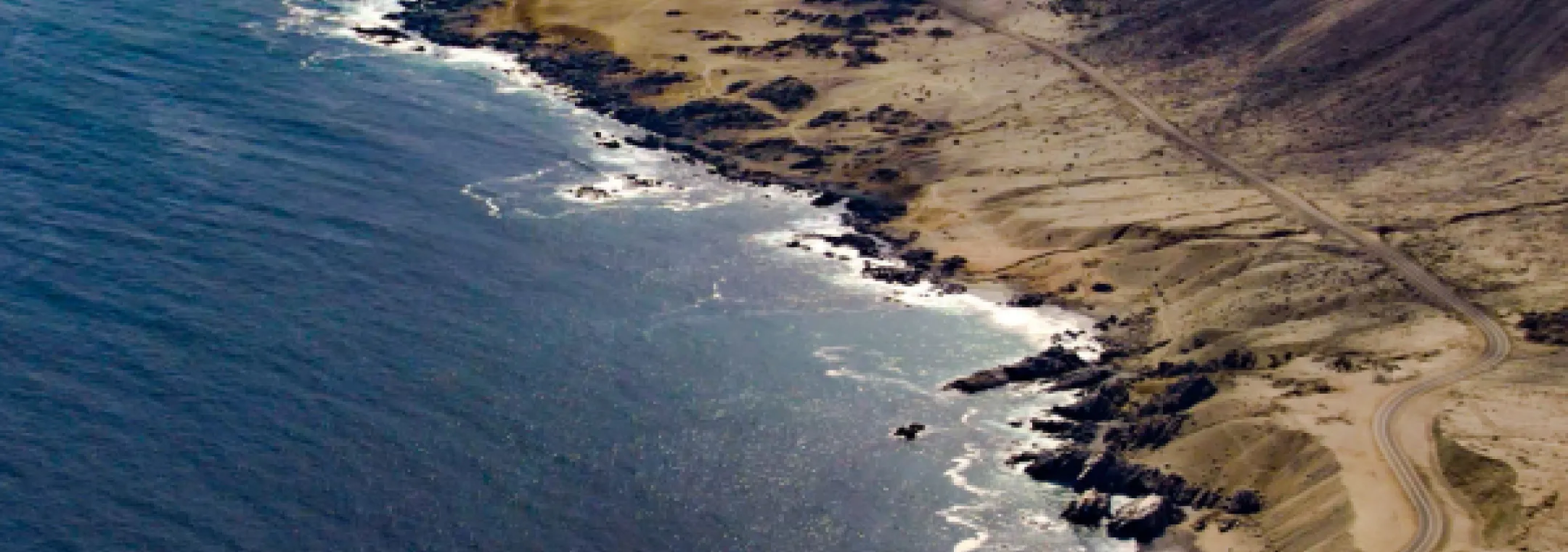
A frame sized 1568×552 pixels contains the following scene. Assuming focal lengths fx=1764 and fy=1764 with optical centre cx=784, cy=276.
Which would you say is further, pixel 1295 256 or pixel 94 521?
pixel 1295 256

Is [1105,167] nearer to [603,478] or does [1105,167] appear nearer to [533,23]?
[603,478]


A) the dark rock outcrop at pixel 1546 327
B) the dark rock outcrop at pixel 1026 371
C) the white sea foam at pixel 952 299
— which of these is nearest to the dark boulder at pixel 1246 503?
the dark rock outcrop at pixel 1026 371

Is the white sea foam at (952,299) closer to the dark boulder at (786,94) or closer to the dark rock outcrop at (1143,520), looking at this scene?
the dark rock outcrop at (1143,520)

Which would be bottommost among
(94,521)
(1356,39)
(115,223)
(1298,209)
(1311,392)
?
(94,521)

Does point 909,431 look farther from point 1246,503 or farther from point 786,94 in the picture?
point 786,94

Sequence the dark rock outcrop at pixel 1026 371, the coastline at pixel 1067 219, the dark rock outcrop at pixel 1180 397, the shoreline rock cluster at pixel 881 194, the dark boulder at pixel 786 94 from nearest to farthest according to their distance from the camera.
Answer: the shoreline rock cluster at pixel 881 194 → the coastline at pixel 1067 219 → the dark rock outcrop at pixel 1180 397 → the dark rock outcrop at pixel 1026 371 → the dark boulder at pixel 786 94

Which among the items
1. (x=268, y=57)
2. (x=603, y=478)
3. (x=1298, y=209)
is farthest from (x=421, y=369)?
(x=268, y=57)

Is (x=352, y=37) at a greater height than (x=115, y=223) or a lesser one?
greater
